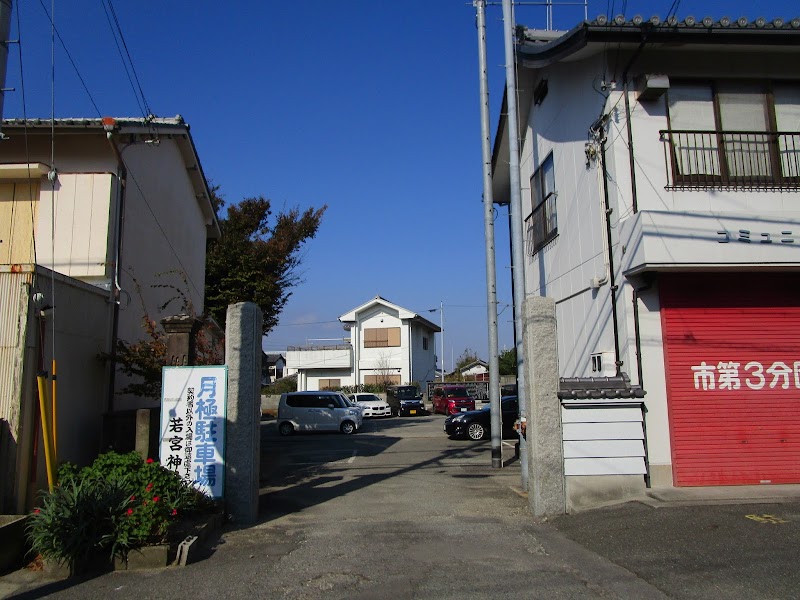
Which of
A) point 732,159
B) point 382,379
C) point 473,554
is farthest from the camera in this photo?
point 382,379

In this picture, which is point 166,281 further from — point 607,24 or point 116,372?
point 607,24

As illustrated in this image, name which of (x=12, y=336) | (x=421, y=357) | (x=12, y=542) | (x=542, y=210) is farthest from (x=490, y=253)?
(x=421, y=357)

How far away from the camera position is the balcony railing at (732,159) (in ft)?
30.8

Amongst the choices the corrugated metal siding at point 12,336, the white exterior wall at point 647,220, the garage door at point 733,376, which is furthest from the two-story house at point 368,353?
the corrugated metal siding at point 12,336

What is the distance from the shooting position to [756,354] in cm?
910

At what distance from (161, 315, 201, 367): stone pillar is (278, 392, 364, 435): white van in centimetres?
1449

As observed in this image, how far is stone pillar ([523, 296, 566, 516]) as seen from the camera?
25.8 ft

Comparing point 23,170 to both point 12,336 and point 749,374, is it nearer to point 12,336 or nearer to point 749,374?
point 12,336

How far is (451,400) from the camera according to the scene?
31.8 meters

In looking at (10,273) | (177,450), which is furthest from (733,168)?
(10,273)

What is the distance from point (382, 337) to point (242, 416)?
124 feet

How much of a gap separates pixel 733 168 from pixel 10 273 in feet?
33.7

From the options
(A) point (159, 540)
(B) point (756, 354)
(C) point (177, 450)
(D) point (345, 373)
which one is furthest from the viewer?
(D) point (345, 373)

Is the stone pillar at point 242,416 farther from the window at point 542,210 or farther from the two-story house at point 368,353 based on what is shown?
the two-story house at point 368,353
